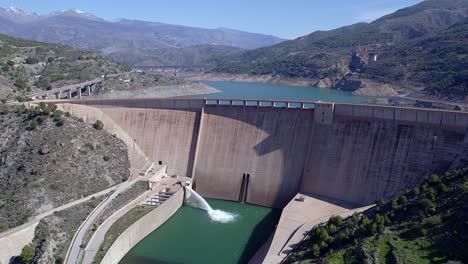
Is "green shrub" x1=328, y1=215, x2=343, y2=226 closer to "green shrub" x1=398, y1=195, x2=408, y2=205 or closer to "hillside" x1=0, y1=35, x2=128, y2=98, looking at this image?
"green shrub" x1=398, y1=195, x2=408, y2=205

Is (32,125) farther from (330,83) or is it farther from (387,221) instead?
(330,83)

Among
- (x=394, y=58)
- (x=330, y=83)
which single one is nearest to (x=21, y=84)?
(x=330, y=83)

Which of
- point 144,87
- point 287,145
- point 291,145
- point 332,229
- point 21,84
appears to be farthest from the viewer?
point 144,87

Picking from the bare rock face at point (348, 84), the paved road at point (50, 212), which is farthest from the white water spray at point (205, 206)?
the bare rock face at point (348, 84)

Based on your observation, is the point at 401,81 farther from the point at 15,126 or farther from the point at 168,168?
the point at 15,126

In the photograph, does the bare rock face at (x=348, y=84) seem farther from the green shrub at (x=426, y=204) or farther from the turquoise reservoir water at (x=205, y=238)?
the green shrub at (x=426, y=204)

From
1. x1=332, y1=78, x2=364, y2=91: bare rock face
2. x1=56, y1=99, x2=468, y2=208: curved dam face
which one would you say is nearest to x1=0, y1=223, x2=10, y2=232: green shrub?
x1=56, y1=99, x2=468, y2=208: curved dam face
